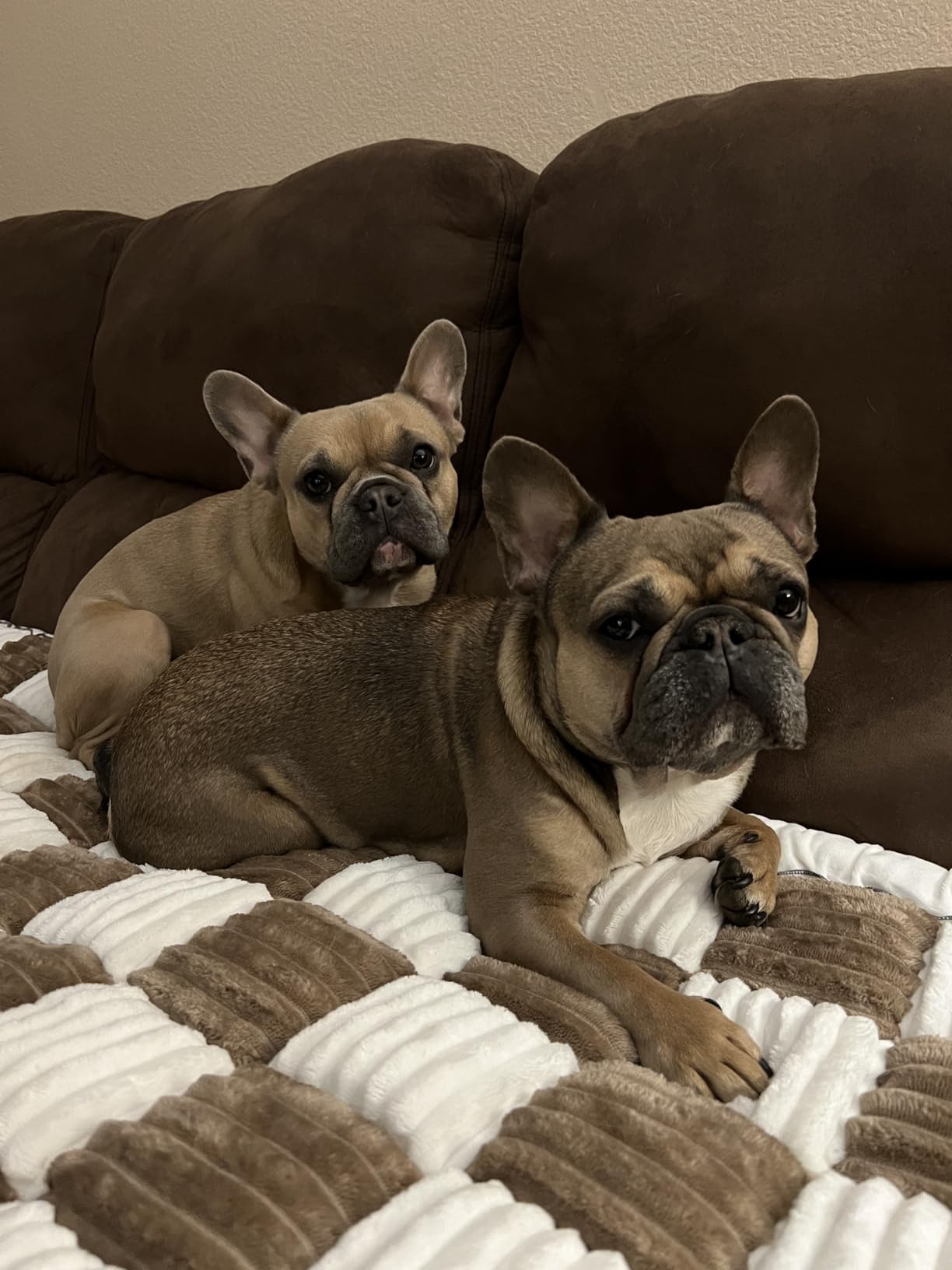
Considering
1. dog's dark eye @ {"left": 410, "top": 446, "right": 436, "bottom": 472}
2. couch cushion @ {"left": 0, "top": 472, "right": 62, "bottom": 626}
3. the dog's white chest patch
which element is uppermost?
dog's dark eye @ {"left": 410, "top": 446, "right": 436, "bottom": 472}

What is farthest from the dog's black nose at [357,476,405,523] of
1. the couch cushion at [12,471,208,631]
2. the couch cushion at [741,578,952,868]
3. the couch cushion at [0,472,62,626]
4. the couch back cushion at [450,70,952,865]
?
the couch cushion at [0,472,62,626]

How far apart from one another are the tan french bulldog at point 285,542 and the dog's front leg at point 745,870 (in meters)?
0.83

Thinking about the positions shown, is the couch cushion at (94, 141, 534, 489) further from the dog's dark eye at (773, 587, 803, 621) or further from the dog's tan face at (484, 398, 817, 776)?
the dog's dark eye at (773, 587, 803, 621)

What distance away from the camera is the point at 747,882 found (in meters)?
1.29

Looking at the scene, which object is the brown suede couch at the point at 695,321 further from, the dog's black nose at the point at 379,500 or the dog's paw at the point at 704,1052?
the dog's paw at the point at 704,1052

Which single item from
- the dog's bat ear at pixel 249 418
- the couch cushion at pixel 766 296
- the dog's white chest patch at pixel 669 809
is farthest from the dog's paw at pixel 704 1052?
the dog's bat ear at pixel 249 418

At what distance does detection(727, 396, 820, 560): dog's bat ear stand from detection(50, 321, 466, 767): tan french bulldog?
0.71m

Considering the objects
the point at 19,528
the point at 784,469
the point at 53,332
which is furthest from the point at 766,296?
the point at 19,528

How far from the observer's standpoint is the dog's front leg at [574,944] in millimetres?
991

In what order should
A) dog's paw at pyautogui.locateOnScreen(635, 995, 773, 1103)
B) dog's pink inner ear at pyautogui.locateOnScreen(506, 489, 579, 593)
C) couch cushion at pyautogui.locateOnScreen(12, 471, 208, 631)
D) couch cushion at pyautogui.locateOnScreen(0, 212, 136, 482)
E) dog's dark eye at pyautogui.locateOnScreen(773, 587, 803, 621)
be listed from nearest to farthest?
dog's paw at pyautogui.locateOnScreen(635, 995, 773, 1103)
dog's dark eye at pyautogui.locateOnScreen(773, 587, 803, 621)
dog's pink inner ear at pyautogui.locateOnScreen(506, 489, 579, 593)
couch cushion at pyautogui.locateOnScreen(12, 471, 208, 631)
couch cushion at pyautogui.locateOnScreen(0, 212, 136, 482)

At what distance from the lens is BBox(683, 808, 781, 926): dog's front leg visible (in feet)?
4.17

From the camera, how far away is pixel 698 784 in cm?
139

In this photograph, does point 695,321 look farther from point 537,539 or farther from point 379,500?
point 379,500

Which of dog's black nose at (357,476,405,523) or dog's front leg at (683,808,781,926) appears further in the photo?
dog's black nose at (357,476,405,523)
